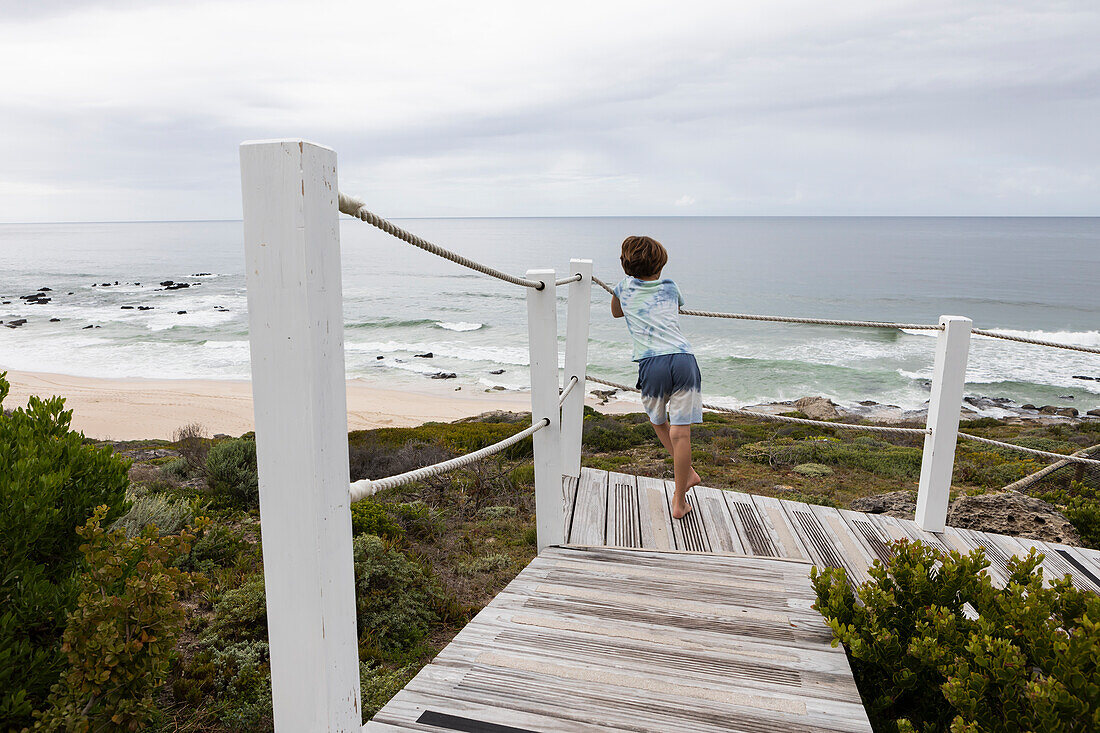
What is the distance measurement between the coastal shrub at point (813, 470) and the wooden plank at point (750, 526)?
4188mm

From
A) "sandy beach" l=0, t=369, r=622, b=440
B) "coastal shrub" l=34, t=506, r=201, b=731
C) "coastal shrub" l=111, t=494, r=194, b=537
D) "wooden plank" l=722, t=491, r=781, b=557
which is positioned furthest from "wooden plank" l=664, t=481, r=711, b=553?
"sandy beach" l=0, t=369, r=622, b=440

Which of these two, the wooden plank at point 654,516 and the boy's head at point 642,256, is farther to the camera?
the boy's head at point 642,256

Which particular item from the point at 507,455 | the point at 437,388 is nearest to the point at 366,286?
the point at 437,388

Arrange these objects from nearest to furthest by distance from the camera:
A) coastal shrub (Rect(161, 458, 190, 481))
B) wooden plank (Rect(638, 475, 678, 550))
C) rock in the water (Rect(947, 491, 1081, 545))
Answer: wooden plank (Rect(638, 475, 678, 550)), rock in the water (Rect(947, 491, 1081, 545)), coastal shrub (Rect(161, 458, 190, 481))

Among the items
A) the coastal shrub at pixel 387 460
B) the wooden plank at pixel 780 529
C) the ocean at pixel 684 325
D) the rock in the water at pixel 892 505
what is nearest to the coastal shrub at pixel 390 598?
the wooden plank at pixel 780 529

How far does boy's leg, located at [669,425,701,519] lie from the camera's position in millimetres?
3318

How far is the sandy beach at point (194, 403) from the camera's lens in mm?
14594

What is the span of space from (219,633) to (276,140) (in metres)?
2.48

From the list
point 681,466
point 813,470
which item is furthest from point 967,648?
point 813,470

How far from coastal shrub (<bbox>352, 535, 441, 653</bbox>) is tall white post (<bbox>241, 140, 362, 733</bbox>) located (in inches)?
73.6

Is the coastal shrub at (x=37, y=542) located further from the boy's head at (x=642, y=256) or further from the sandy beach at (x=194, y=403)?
the sandy beach at (x=194, y=403)

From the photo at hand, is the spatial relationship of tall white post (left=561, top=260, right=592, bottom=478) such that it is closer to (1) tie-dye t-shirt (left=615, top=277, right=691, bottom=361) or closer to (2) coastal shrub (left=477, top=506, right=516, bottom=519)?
(1) tie-dye t-shirt (left=615, top=277, right=691, bottom=361)

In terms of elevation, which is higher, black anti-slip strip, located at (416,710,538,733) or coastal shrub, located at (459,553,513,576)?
black anti-slip strip, located at (416,710,538,733)

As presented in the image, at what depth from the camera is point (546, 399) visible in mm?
2529
